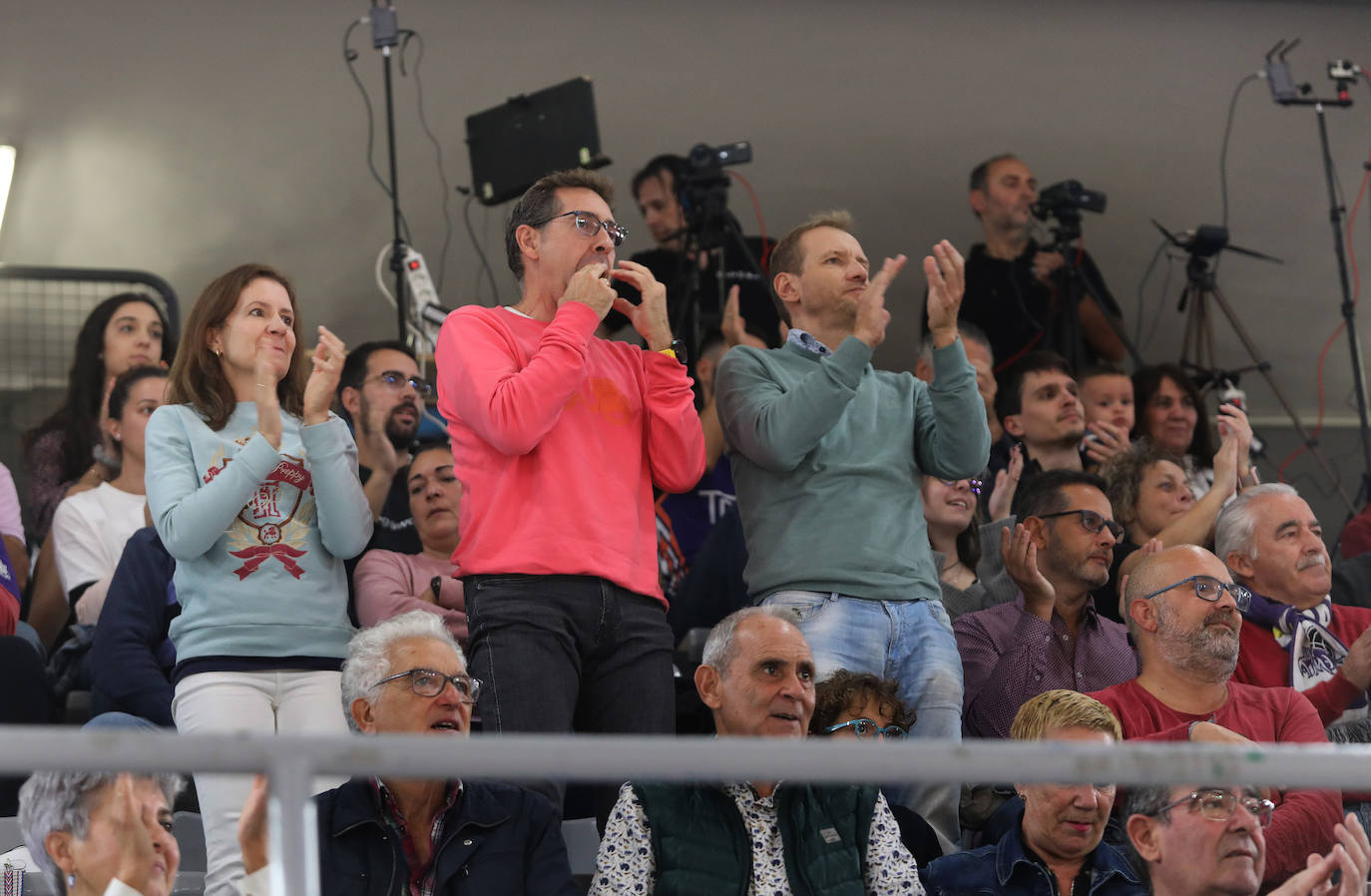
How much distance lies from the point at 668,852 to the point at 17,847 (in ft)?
2.93

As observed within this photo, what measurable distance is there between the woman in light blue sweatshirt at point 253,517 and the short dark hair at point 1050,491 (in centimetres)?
140

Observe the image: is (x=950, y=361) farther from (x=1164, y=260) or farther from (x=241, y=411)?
(x=1164, y=260)

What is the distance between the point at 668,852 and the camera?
2.32 meters

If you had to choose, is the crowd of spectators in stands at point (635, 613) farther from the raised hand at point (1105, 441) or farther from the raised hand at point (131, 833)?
the raised hand at point (1105, 441)

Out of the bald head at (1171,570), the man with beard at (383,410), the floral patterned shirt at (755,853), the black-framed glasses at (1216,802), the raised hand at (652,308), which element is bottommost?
the floral patterned shirt at (755,853)

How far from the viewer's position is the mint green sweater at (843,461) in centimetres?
276

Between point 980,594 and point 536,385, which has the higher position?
point 536,385

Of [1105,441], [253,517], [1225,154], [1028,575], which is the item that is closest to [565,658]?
[253,517]

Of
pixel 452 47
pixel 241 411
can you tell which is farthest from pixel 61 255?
pixel 241 411

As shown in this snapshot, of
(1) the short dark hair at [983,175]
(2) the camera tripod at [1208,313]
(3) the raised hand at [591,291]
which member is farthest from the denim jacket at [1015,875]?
(1) the short dark hair at [983,175]

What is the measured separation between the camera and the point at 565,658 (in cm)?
238

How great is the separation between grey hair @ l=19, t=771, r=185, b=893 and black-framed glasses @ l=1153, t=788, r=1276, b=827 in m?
1.28

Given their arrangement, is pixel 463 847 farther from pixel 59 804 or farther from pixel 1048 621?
pixel 1048 621

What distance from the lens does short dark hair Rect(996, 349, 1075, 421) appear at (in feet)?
13.8
